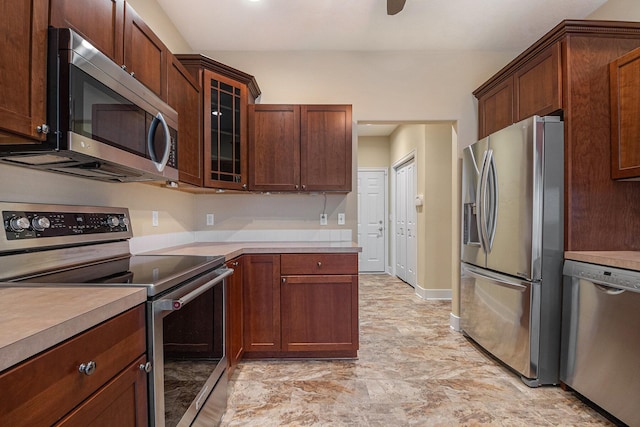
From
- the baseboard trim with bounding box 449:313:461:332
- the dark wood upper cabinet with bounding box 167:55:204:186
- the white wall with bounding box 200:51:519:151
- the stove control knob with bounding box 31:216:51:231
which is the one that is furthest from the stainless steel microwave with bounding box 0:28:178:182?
the baseboard trim with bounding box 449:313:461:332

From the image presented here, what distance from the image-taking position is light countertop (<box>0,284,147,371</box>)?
652mm

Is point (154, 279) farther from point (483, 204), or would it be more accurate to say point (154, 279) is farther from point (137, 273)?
point (483, 204)

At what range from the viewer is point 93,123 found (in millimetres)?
1234

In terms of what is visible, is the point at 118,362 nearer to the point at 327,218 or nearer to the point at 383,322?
the point at 327,218

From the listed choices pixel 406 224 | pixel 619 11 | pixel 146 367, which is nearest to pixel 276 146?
pixel 146 367

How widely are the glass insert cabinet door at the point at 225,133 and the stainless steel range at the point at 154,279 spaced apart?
0.88 meters

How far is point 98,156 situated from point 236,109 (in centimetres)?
174

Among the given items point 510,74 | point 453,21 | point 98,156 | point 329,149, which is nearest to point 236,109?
point 329,149

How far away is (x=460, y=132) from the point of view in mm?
3354

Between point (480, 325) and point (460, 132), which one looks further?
point (460, 132)

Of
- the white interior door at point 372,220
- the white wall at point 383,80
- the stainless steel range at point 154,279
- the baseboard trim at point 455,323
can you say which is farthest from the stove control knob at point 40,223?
the white interior door at point 372,220

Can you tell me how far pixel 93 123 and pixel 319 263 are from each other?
1.74 metres

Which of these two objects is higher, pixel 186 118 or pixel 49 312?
pixel 186 118

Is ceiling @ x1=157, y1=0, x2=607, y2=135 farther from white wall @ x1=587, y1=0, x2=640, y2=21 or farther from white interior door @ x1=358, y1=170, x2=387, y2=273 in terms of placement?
white interior door @ x1=358, y1=170, x2=387, y2=273
